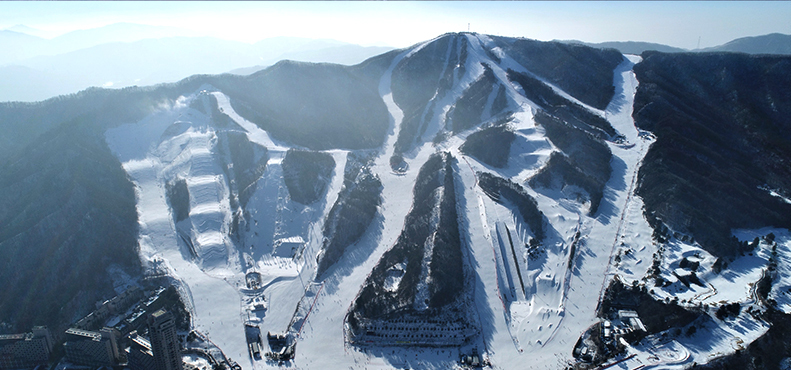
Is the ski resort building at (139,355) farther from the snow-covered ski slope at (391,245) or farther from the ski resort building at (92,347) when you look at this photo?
the snow-covered ski slope at (391,245)

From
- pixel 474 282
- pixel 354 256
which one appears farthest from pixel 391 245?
pixel 474 282

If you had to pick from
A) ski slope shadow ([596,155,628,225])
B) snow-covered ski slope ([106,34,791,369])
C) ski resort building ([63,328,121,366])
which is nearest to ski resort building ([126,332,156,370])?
ski resort building ([63,328,121,366])

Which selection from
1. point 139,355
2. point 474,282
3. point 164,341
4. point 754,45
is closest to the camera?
point 164,341

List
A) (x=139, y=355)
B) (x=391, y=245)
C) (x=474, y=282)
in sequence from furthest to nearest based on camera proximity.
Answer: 1. (x=391, y=245)
2. (x=474, y=282)
3. (x=139, y=355)

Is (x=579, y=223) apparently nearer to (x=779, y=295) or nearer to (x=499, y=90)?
(x=779, y=295)

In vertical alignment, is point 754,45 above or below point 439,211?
above

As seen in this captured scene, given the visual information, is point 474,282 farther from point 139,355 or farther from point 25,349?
point 25,349
